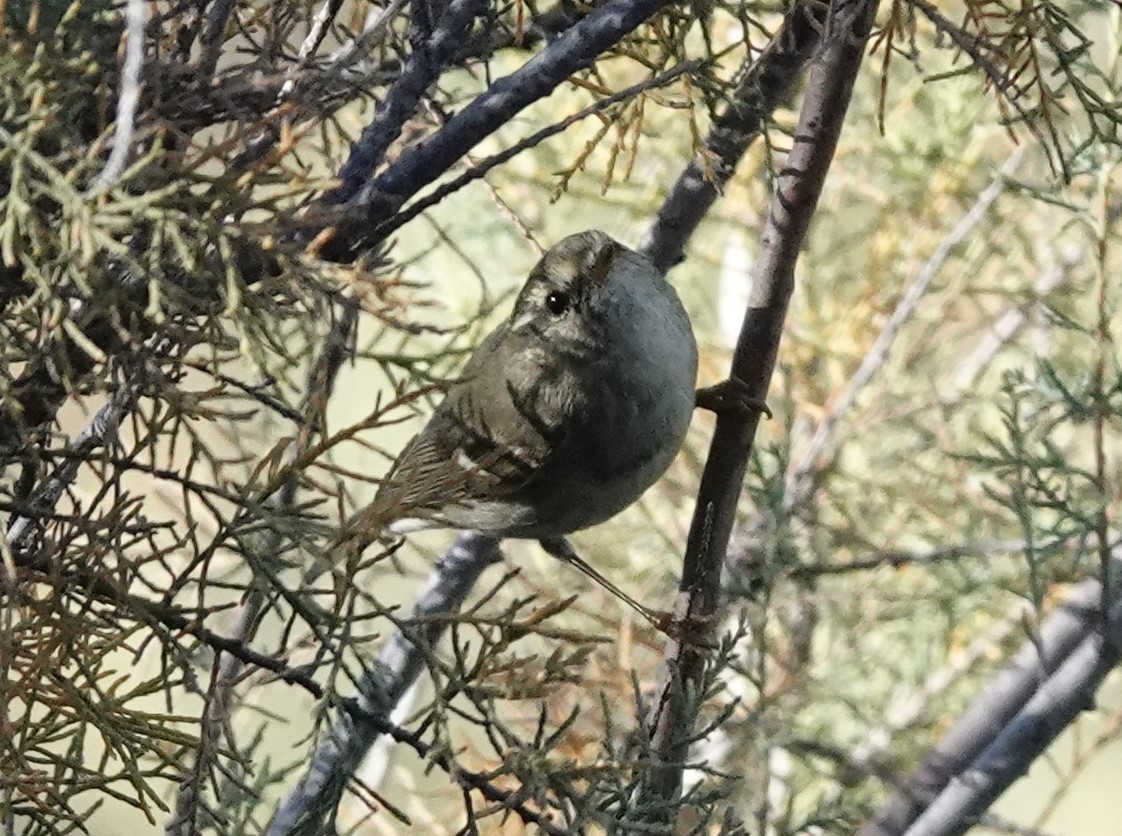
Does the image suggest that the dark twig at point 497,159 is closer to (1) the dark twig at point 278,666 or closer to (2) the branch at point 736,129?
(2) the branch at point 736,129

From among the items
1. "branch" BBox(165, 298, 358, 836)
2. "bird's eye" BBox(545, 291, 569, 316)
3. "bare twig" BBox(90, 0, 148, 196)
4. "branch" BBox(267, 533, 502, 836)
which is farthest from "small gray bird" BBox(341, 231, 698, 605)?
"bare twig" BBox(90, 0, 148, 196)

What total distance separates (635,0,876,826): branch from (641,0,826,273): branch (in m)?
0.03

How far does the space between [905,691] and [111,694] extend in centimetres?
150

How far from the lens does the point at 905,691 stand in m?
1.96

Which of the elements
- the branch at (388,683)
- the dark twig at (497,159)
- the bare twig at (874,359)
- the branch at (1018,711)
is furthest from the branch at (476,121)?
the bare twig at (874,359)

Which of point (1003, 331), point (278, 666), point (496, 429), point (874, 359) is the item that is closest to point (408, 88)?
point (278, 666)

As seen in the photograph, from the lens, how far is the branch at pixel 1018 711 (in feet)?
3.70

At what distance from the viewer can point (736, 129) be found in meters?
1.01

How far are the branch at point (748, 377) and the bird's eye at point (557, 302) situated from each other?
0.72 feet

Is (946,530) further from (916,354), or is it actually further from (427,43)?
(427,43)

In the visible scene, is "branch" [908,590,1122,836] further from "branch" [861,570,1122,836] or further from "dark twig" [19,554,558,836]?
"dark twig" [19,554,558,836]

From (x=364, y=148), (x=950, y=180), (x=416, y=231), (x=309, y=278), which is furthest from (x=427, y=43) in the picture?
(x=416, y=231)

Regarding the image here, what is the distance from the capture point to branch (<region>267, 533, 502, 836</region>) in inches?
32.8

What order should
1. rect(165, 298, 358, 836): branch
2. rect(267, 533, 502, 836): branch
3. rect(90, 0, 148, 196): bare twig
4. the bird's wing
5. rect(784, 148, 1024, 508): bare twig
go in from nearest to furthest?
rect(90, 0, 148, 196): bare twig → rect(165, 298, 358, 836): branch → rect(267, 533, 502, 836): branch → the bird's wing → rect(784, 148, 1024, 508): bare twig
